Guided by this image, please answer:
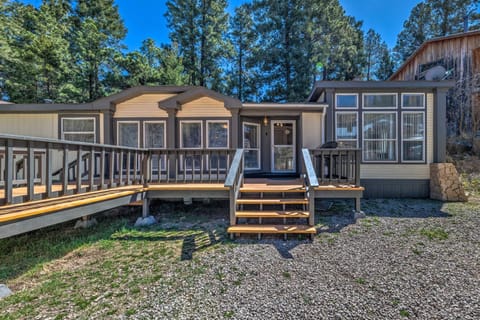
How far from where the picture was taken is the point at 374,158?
24.8 ft

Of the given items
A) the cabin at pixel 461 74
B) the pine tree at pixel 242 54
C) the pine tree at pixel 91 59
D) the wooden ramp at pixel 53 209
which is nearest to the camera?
the wooden ramp at pixel 53 209

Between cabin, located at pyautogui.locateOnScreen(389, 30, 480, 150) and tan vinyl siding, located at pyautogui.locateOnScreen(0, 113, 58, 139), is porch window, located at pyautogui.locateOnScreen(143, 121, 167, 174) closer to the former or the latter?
tan vinyl siding, located at pyautogui.locateOnScreen(0, 113, 58, 139)

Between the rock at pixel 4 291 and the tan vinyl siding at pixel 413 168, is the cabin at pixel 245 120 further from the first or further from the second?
the rock at pixel 4 291

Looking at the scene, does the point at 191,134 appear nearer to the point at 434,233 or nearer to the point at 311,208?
the point at 311,208

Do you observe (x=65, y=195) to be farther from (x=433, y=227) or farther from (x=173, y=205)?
(x=433, y=227)

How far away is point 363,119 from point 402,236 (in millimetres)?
4276

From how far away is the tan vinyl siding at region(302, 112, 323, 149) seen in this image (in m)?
7.81

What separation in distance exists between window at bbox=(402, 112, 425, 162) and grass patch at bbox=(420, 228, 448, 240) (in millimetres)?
3428

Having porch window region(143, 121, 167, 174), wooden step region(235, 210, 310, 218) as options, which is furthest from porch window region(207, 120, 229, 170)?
wooden step region(235, 210, 310, 218)

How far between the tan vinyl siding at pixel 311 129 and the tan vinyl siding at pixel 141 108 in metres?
4.72

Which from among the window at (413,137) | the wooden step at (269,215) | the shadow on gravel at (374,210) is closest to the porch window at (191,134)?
the wooden step at (269,215)

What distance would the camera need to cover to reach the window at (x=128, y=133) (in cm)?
768

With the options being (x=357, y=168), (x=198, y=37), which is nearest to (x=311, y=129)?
(x=357, y=168)

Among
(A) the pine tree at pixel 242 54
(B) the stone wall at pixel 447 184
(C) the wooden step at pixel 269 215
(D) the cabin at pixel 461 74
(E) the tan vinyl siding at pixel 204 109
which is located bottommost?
(C) the wooden step at pixel 269 215
